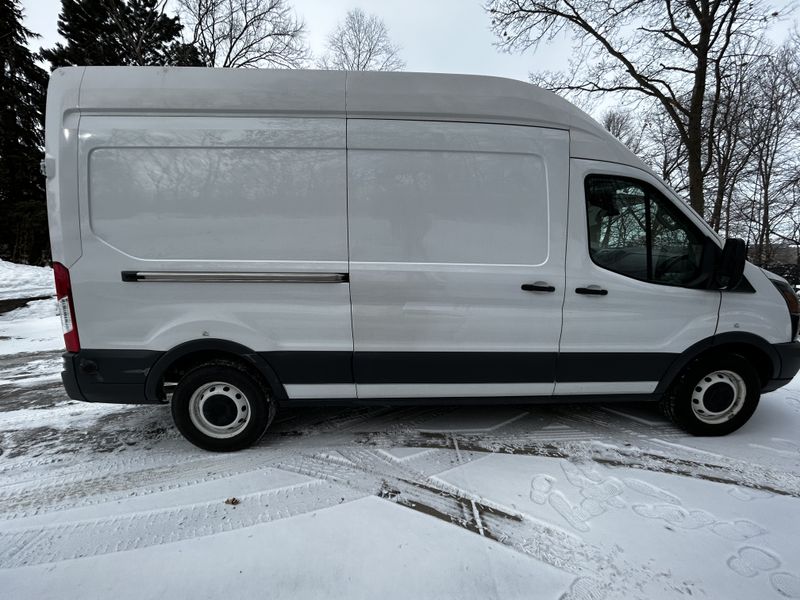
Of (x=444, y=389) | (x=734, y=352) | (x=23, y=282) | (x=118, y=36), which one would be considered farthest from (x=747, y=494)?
(x=118, y=36)

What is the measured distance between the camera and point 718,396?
3232 millimetres

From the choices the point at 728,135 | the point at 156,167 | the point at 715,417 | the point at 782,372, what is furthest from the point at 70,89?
the point at 728,135

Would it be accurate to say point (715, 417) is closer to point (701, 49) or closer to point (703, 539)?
point (703, 539)

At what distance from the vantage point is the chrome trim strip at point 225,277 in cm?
271

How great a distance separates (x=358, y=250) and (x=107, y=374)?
6.56 ft

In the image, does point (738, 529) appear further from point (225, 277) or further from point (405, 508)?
point (225, 277)

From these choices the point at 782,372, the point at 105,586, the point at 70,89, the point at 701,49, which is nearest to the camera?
the point at 105,586

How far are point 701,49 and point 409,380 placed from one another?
13.9 meters

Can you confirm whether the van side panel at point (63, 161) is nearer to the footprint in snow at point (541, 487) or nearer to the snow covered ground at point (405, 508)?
the snow covered ground at point (405, 508)

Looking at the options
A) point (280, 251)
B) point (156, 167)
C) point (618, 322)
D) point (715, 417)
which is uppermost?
point (156, 167)

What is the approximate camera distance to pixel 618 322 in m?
2.98

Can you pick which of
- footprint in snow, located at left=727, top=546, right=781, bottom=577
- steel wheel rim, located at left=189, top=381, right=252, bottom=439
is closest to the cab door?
footprint in snow, located at left=727, top=546, right=781, bottom=577

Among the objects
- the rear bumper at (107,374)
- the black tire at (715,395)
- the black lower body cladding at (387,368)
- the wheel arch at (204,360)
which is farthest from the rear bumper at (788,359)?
the rear bumper at (107,374)

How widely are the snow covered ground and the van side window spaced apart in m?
1.37
